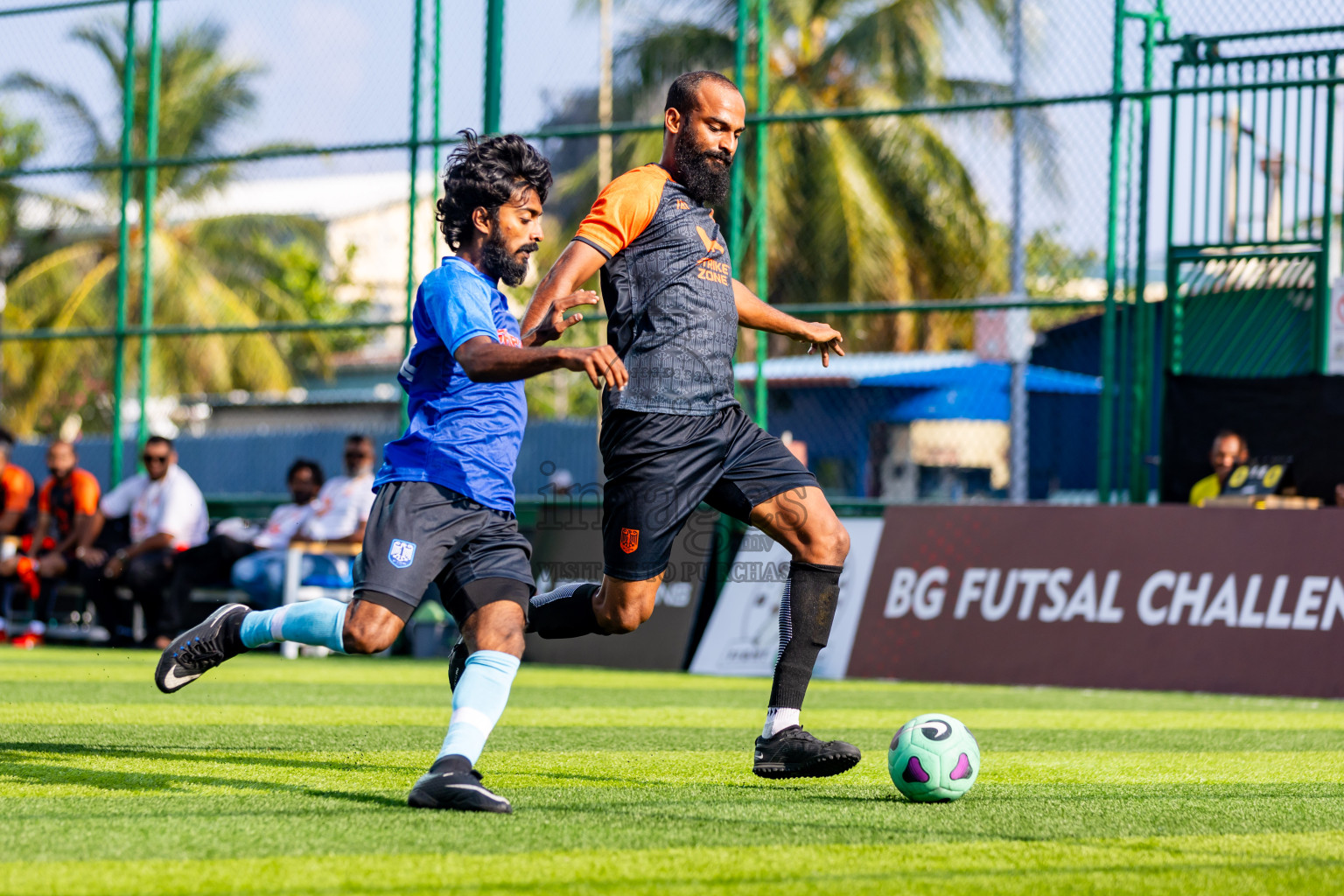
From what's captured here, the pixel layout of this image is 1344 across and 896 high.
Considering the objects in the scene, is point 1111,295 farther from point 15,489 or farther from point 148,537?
point 15,489

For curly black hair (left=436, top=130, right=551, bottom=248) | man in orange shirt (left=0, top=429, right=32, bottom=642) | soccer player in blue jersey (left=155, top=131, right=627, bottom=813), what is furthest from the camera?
A: man in orange shirt (left=0, top=429, right=32, bottom=642)

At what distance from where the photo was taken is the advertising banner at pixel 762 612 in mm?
10453

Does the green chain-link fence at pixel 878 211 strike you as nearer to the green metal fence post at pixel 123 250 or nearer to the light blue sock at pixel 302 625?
the green metal fence post at pixel 123 250

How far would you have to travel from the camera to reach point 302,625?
4.77 m

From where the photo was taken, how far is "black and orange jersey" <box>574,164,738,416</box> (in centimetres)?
498

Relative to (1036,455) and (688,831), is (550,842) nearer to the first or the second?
(688,831)

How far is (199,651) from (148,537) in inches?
302

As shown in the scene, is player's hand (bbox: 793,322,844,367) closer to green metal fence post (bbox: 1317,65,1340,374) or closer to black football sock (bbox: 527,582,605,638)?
black football sock (bbox: 527,582,605,638)

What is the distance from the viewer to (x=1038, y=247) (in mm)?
11656

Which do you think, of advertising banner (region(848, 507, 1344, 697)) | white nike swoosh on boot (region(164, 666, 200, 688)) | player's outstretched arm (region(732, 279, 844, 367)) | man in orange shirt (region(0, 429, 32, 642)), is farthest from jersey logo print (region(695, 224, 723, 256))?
man in orange shirt (region(0, 429, 32, 642))

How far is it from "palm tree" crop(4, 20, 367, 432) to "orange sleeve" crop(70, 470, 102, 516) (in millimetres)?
12864

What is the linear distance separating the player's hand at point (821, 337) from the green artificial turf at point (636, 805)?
1.46m

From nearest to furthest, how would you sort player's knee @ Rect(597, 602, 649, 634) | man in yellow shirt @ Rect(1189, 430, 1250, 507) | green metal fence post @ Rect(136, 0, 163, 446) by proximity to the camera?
player's knee @ Rect(597, 602, 649, 634), man in yellow shirt @ Rect(1189, 430, 1250, 507), green metal fence post @ Rect(136, 0, 163, 446)

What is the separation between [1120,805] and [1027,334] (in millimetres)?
8734
